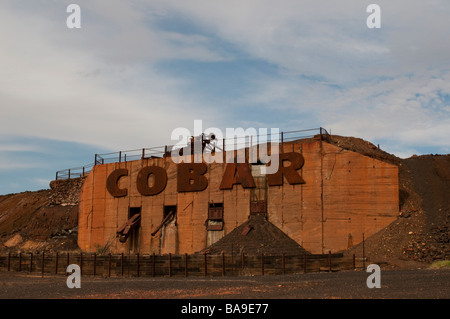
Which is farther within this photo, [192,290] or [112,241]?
[112,241]

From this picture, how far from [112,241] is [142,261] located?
1280 cm

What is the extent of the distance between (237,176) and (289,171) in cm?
471

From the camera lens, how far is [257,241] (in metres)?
41.0

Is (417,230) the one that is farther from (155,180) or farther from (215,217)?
(155,180)

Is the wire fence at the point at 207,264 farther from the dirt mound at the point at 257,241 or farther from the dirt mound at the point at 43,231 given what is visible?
the dirt mound at the point at 43,231

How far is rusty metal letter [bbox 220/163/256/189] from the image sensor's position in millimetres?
44938

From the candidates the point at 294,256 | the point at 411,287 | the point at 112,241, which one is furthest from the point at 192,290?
the point at 112,241

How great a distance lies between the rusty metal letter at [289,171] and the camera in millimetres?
43000

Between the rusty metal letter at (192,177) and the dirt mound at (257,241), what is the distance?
6.01m

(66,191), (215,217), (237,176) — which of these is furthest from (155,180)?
(66,191)

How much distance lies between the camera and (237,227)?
44.4 meters


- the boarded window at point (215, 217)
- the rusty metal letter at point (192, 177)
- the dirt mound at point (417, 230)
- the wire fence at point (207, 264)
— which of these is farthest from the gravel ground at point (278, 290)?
the rusty metal letter at point (192, 177)

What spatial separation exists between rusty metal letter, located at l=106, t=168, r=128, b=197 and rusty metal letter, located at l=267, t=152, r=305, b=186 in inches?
623
